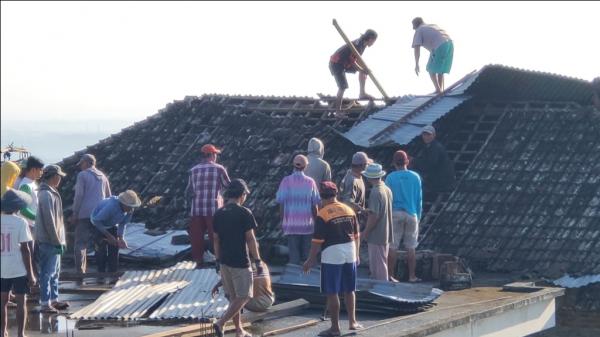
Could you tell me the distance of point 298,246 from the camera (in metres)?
15.2

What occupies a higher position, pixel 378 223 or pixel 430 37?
pixel 430 37

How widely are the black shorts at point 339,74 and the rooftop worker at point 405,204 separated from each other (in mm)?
5621

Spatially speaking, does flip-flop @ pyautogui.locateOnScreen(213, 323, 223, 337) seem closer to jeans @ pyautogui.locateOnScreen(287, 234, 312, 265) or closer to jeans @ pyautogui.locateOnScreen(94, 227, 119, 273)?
jeans @ pyautogui.locateOnScreen(287, 234, 312, 265)

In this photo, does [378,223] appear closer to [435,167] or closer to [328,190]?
[328,190]

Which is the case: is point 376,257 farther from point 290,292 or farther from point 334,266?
point 334,266

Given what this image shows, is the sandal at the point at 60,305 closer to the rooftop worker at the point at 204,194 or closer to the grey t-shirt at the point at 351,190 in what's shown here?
the rooftop worker at the point at 204,194

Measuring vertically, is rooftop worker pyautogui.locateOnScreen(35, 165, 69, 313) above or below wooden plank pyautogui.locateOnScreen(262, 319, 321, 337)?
above

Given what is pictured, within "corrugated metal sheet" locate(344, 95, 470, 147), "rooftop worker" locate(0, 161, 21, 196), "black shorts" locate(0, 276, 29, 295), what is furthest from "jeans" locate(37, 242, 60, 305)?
"corrugated metal sheet" locate(344, 95, 470, 147)

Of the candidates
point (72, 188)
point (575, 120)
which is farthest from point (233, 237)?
point (72, 188)

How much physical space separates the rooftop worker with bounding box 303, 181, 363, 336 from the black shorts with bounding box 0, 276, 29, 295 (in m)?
2.69

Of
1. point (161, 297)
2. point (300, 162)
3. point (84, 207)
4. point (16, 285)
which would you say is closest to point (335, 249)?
point (300, 162)

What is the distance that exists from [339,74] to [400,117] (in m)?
1.47

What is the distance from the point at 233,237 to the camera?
39.6ft

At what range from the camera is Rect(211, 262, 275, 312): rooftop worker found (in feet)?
42.3
